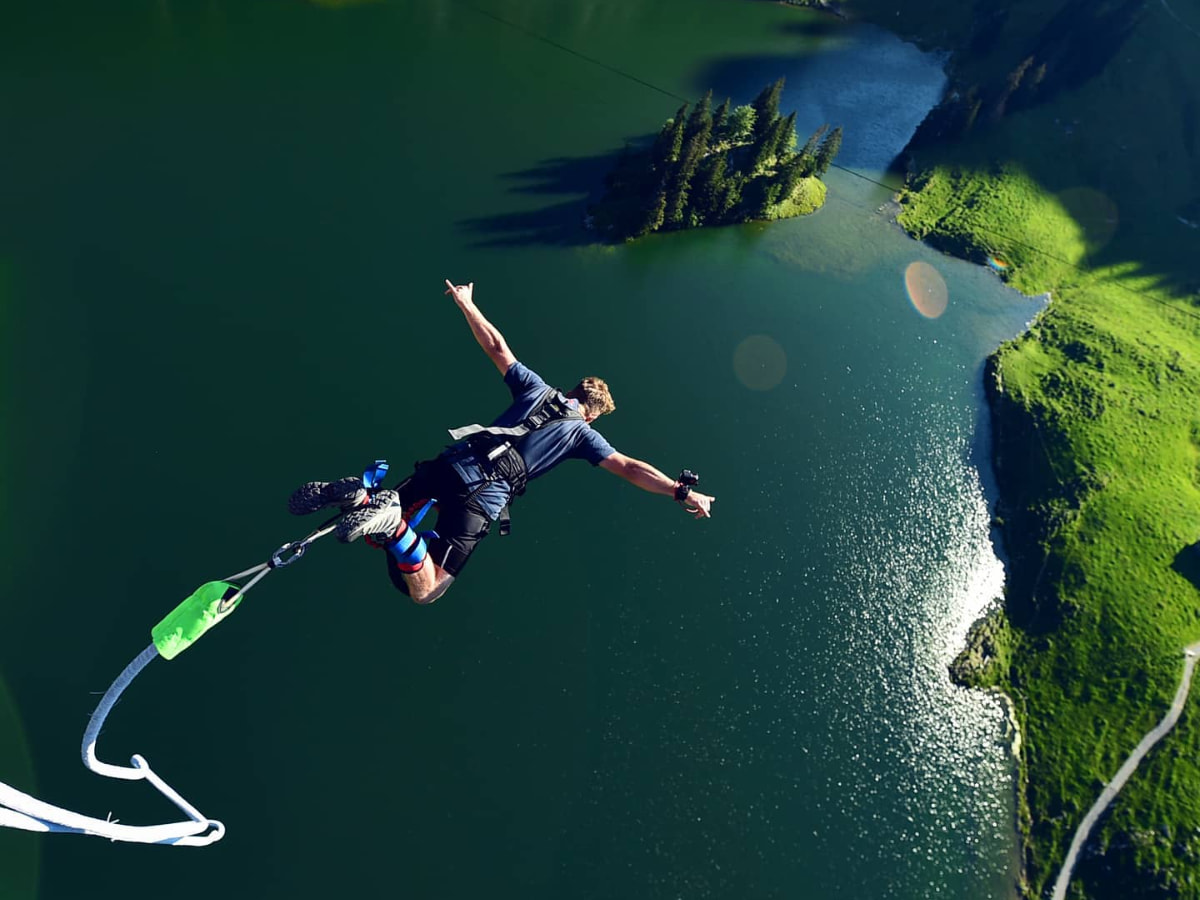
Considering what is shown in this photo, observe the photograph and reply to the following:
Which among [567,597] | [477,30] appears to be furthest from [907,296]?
[477,30]

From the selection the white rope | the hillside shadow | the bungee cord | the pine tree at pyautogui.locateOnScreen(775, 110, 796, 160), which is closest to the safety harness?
the bungee cord

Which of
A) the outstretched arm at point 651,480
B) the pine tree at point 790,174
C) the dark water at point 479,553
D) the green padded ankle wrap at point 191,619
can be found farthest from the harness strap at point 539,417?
the pine tree at point 790,174

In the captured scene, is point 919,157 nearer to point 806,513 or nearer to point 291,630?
point 806,513

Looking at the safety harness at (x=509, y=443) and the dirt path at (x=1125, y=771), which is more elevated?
the safety harness at (x=509, y=443)

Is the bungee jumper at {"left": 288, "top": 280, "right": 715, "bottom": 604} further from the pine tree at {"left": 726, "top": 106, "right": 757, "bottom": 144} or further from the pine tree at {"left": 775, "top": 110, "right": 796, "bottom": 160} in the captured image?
the pine tree at {"left": 726, "top": 106, "right": 757, "bottom": 144}

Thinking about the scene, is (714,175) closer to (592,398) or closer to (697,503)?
(592,398)

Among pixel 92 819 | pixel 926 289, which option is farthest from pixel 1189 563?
pixel 92 819

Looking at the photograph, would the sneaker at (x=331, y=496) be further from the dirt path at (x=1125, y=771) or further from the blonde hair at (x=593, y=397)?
the dirt path at (x=1125, y=771)
